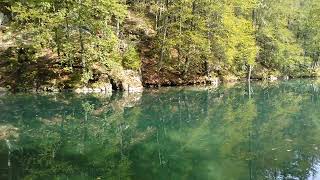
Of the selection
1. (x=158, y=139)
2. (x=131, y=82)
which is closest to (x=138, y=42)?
(x=131, y=82)

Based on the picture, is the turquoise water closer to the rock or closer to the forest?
the forest

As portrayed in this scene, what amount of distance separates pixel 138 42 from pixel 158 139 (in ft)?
119

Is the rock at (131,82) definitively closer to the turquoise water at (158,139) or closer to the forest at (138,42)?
the forest at (138,42)

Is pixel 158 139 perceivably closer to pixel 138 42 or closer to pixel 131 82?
pixel 131 82

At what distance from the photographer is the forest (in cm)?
4516

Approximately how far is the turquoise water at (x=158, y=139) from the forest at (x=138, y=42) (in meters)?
8.77

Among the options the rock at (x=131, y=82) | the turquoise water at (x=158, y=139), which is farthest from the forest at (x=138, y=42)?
the turquoise water at (x=158, y=139)

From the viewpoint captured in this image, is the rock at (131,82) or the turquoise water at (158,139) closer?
the turquoise water at (158,139)

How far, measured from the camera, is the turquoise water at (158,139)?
49.2 ft

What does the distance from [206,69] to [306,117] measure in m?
29.0

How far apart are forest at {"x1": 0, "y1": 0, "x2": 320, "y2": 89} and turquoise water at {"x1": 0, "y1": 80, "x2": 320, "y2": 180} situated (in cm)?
877

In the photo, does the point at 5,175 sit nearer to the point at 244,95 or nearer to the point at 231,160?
the point at 231,160

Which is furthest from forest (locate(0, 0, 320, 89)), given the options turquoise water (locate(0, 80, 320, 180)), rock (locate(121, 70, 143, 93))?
turquoise water (locate(0, 80, 320, 180))

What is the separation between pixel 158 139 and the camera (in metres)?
20.8
